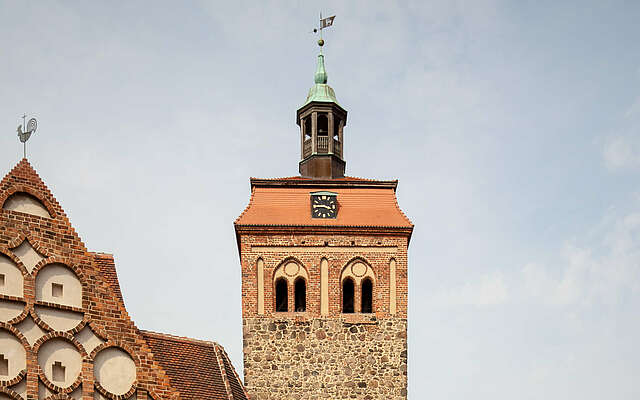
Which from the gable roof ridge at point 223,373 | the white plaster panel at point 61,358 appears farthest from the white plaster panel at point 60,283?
the gable roof ridge at point 223,373

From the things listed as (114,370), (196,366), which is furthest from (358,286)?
(114,370)

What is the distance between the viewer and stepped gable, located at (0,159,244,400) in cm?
1537

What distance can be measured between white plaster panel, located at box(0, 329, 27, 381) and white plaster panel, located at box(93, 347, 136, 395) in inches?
39.5

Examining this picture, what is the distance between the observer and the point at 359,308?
28.6 m

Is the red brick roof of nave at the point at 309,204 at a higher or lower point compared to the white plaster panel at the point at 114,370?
higher

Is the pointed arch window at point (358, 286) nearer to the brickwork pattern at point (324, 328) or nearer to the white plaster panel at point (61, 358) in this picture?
the brickwork pattern at point (324, 328)

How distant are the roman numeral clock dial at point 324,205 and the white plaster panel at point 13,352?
14.7 m

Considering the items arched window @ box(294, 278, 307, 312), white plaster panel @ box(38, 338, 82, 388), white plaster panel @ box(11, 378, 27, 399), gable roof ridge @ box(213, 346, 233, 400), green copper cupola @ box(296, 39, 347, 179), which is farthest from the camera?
green copper cupola @ box(296, 39, 347, 179)

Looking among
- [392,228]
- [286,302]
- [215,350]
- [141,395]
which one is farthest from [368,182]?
[141,395]

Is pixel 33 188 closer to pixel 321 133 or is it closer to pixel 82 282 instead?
pixel 82 282

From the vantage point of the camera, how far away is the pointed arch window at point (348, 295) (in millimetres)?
28994

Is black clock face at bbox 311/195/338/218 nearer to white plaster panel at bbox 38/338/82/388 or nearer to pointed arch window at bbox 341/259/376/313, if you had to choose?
pointed arch window at bbox 341/259/376/313

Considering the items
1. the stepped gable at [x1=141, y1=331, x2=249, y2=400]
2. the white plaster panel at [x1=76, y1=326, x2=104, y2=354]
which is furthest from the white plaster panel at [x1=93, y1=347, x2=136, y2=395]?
the stepped gable at [x1=141, y1=331, x2=249, y2=400]

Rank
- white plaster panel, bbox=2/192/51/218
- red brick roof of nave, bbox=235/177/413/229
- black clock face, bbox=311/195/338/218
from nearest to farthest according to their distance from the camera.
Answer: white plaster panel, bbox=2/192/51/218
red brick roof of nave, bbox=235/177/413/229
black clock face, bbox=311/195/338/218
